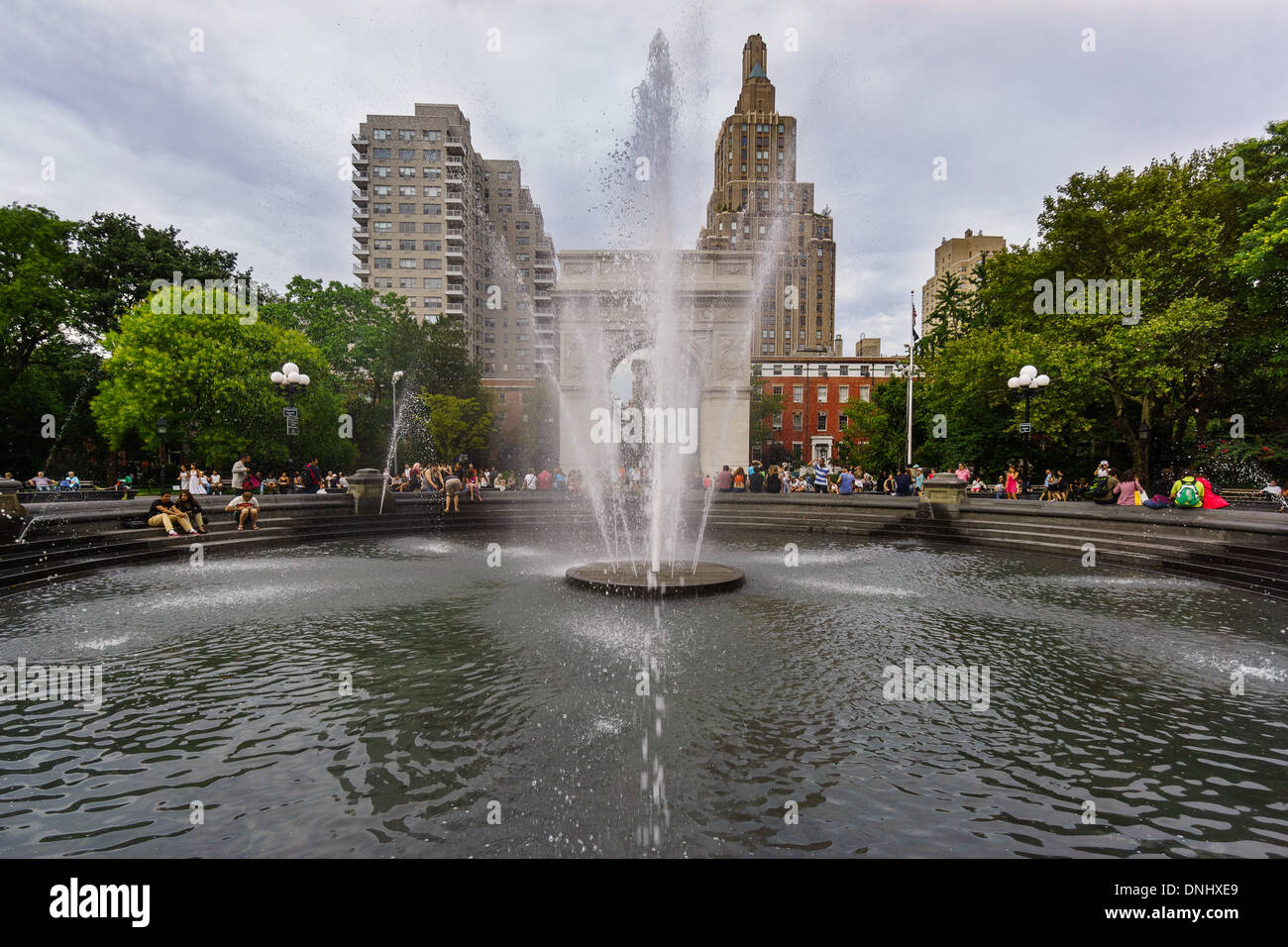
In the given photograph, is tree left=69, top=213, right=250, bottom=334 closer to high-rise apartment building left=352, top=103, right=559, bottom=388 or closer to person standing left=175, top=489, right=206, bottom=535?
person standing left=175, top=489, right=206, bottom=535

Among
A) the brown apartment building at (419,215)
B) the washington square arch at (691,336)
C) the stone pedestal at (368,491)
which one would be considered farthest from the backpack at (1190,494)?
the brown apartment building at (419,215)

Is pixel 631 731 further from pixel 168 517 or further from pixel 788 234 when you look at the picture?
pixel 788 234

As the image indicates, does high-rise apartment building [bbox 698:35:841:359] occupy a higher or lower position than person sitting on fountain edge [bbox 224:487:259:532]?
higher

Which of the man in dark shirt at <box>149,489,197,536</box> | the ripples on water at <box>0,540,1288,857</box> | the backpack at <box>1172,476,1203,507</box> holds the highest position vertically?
the backpack at <box>1172,476,1203,507</box>

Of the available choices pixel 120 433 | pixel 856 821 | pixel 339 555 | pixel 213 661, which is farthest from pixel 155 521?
pixel 120 433

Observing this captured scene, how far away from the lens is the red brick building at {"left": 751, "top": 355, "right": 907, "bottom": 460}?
7506cm

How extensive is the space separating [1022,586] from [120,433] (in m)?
37.1

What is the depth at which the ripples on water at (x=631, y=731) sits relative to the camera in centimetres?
327

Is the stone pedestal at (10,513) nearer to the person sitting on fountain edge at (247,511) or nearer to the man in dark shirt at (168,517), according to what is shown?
the man in dark shirt at (168,517)

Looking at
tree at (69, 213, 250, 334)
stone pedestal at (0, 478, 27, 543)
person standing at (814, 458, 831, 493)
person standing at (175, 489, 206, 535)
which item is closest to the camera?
stone pedestal at (0, 478, 27, 543)

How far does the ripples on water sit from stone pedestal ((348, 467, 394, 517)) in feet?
30.1

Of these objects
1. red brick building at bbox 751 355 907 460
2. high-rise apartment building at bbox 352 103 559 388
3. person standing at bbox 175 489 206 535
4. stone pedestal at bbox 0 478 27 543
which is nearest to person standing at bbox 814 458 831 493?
person standing at bbox 175 489 206 535

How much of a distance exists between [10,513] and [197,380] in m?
20.8
